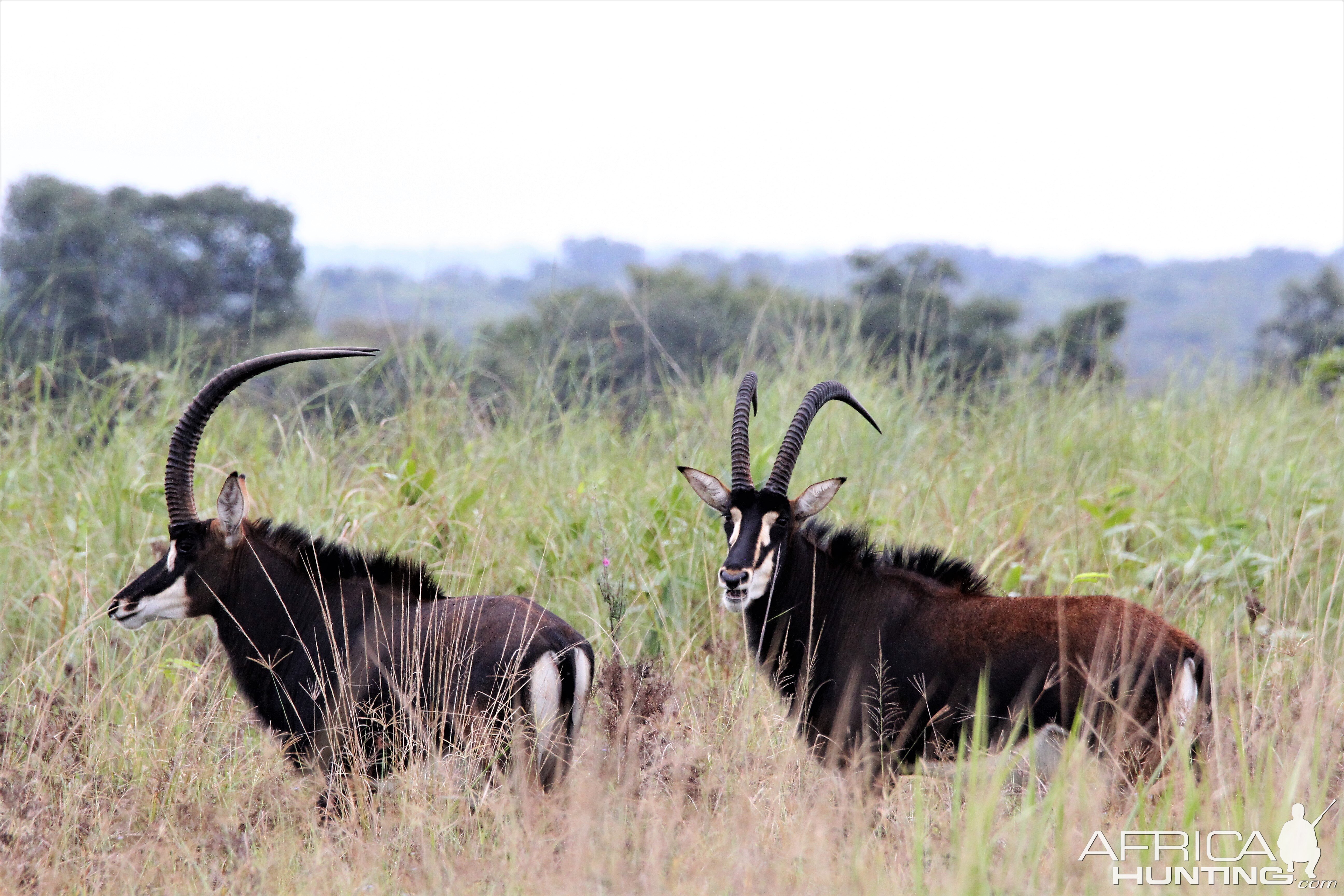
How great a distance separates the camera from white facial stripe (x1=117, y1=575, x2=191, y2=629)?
15.8 feet

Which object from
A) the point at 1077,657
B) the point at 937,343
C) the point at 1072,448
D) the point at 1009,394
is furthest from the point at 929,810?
the point at 937,343

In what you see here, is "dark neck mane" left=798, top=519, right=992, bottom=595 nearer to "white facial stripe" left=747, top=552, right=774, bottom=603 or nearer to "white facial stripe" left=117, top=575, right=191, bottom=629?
"white facial stripe" left=747, top=552, right=774, bottom=603

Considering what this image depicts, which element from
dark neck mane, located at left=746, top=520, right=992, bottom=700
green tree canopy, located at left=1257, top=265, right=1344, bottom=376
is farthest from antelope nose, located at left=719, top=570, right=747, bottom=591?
green tree canopy, located at left=1257, top=265, right=1344, bottom=376

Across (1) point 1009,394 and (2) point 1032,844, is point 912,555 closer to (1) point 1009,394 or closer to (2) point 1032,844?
(2) point 1032,844

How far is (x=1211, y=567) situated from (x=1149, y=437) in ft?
6.64

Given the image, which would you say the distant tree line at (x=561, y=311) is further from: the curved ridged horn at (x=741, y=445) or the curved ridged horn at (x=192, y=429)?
the curved ridged horn at (x=192, y=429)

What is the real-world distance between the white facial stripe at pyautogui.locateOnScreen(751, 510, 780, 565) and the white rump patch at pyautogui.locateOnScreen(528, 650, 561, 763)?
3.04 feet

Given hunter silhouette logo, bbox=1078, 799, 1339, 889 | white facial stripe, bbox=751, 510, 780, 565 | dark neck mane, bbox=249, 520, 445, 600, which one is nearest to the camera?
hunter silhouette logo, bbox=1078, 799, 1339, 889

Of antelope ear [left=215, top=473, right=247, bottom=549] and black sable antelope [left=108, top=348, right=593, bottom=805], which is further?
antelope ear [left=215, top=473, right=247, bottom=549]

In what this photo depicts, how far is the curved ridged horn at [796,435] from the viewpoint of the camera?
200 inches

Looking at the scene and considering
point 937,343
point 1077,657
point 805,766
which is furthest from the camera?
point 937,343

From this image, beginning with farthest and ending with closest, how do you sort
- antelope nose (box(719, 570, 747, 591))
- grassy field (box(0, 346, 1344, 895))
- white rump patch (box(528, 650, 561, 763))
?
antelope nose (box(719, 570, 747, 591))
white rump patch (box(528, 650, 561, 763))
grassy field (box(0, 346, 1344, 895))

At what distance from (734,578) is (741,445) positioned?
804mm

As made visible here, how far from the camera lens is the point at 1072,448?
8.59 metres
